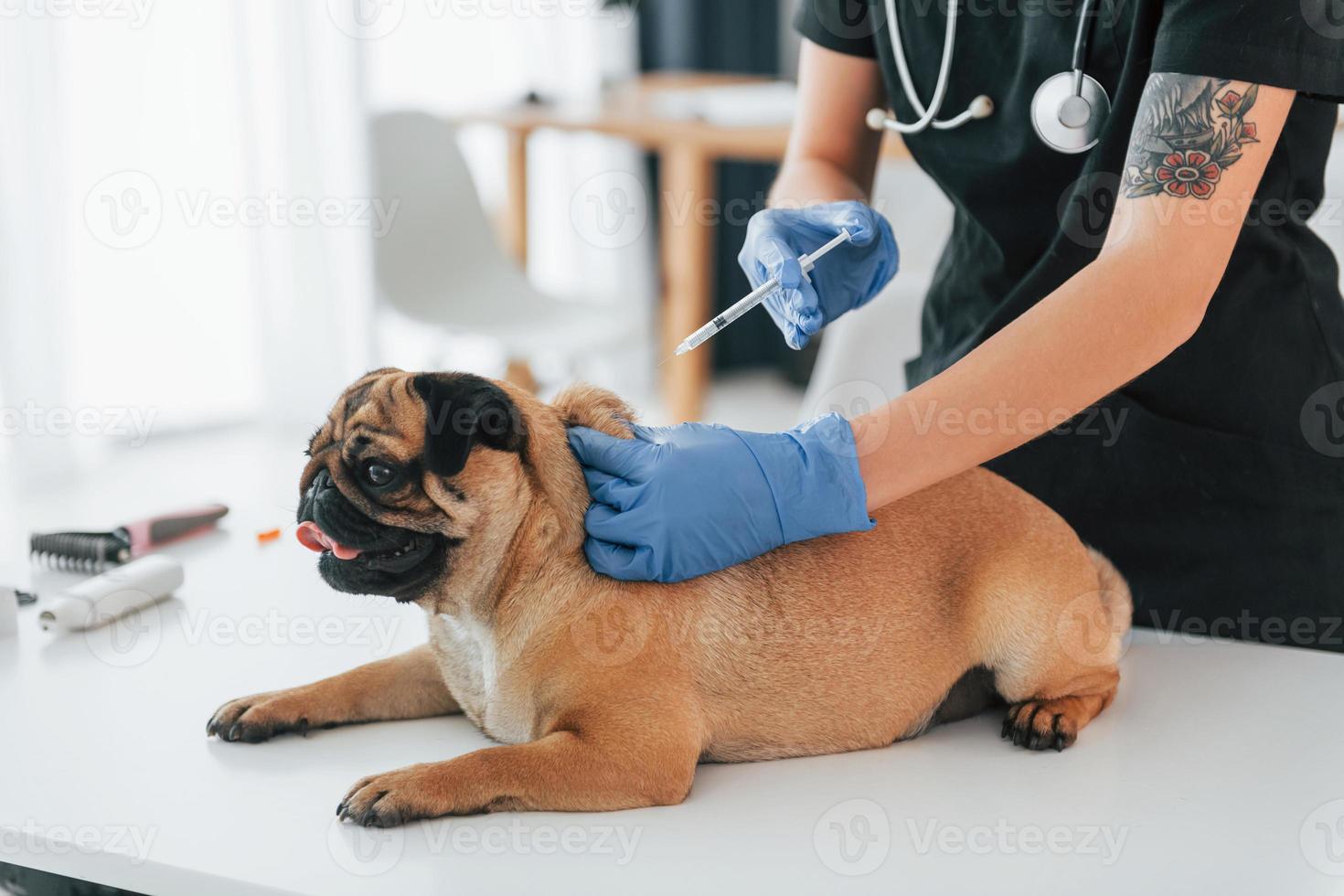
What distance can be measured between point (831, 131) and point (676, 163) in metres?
2.29

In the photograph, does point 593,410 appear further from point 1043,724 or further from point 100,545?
point 100,545

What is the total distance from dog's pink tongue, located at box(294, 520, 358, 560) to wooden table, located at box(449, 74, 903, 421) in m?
2.73

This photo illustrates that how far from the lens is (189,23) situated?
402cm

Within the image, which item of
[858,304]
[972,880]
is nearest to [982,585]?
[972,880]

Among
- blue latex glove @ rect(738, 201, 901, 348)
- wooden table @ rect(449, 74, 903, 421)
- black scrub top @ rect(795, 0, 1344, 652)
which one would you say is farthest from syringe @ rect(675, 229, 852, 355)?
wooden table @ rect(449, 74, 903, 421)

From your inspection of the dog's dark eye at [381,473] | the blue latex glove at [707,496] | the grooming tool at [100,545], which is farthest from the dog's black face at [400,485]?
the grooming tool at [100,545]

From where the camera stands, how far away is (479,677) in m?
1.17

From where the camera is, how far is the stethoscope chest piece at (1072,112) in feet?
4.48

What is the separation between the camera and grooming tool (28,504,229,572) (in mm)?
1523

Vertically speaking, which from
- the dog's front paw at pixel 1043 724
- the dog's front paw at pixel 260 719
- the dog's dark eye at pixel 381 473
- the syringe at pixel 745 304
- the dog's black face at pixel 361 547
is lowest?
the dog's front paw at pixel 1043 724

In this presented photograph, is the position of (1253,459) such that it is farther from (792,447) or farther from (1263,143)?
(792,447)

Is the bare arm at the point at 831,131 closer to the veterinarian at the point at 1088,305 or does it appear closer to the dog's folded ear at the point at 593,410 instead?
the veterinarian at the point at 1088,305

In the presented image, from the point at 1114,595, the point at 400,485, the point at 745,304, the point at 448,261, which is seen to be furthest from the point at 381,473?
the point at 448,261

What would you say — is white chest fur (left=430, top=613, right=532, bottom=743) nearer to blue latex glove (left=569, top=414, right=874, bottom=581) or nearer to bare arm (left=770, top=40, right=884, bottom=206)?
blue latex glove (left=569, top=414, right=874, bottom=581)
